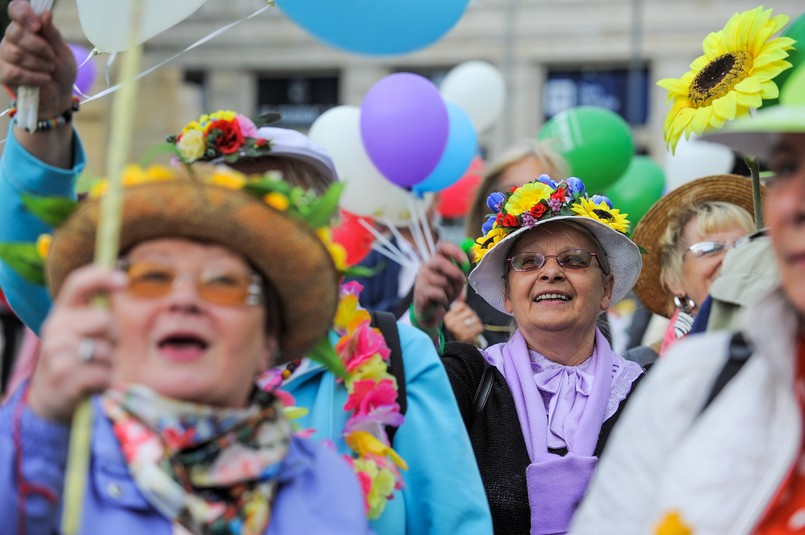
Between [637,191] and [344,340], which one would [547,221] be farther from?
[637,191]

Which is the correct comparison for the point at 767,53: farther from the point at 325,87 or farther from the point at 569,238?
the point at 325,87

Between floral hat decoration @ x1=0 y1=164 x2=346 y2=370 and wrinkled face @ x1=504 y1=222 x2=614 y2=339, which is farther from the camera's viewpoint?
wrinkled face @ x1=504 y1=222 x2=614 y2=339

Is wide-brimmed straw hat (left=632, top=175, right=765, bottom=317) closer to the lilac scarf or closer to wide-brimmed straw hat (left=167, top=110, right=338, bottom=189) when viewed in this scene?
the lilac scarf

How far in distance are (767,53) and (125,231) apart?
199 centimetres

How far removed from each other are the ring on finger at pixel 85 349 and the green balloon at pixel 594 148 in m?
5.73

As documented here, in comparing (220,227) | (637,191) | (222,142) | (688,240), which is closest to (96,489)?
(220,227)

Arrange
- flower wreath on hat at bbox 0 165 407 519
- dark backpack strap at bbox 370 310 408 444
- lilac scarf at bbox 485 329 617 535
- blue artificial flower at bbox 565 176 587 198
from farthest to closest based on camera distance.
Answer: blue artificial flower at bbox 565 176 587 198 < lilac scarf at bbox 485 329 617 535 < dark backpack strap at bbox 370 310 408 444 < flower wreath on hat at bbox 0 165 407 519

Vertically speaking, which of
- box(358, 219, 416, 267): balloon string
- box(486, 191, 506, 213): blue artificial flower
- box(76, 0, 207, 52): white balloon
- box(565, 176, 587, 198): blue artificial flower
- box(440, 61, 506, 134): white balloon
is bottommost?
box(358, 219, 416, 267): balloon string

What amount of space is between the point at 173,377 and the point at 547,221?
202cm

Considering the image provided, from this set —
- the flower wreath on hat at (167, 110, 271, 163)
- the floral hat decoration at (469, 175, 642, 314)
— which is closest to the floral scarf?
the flower wreath on hat at (167, 110, 271, 163)

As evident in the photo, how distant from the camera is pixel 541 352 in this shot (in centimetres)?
380

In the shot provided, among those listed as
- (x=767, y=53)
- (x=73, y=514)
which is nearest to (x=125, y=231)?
(x=73, y=514)

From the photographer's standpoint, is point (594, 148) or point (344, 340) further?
point (594, 148)

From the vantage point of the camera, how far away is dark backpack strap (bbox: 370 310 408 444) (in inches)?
121
